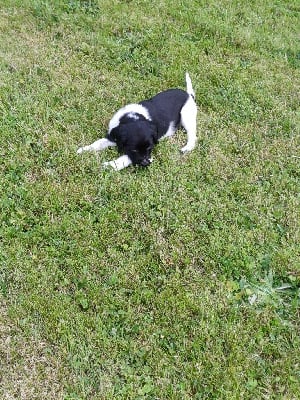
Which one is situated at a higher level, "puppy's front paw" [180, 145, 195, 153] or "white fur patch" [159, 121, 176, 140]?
"white fur patch" [159, 121, 176, 140]

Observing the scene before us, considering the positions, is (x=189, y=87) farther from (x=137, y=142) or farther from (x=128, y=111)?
(x=137, y=142)

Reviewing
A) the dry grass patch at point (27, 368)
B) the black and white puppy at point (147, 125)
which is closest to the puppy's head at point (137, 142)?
the black and white puppy at point (147, 125)

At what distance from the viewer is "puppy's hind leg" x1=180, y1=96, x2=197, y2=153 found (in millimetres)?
5148

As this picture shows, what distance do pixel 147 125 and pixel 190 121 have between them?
70 centimetres

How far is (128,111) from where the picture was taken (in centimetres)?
502

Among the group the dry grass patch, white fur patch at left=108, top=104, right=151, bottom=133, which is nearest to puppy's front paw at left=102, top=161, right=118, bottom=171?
white fur patch at left=108, top=104, right=151, bottom=133

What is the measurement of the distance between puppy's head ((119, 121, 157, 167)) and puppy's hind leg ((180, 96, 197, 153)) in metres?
0.49

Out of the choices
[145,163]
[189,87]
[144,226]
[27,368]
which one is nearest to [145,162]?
[145,163]

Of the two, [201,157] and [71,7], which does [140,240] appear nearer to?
[201,157]

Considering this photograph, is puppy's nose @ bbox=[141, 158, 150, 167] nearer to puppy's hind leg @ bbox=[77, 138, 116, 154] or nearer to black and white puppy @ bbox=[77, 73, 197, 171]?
black and white puppy @ bbox=[77, 73, 197, 171]

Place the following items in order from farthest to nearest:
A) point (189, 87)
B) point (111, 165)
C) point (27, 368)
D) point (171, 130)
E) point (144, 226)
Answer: point (189, 87)
point (171, 130)
point (111, 165)
point (144, 226)
point (27, 368)

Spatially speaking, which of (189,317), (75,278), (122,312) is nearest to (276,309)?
(189,317)

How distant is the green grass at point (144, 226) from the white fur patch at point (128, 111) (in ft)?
0.68

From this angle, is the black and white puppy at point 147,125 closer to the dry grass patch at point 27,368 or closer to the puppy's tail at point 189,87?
the puppy's tail at point 189,87
